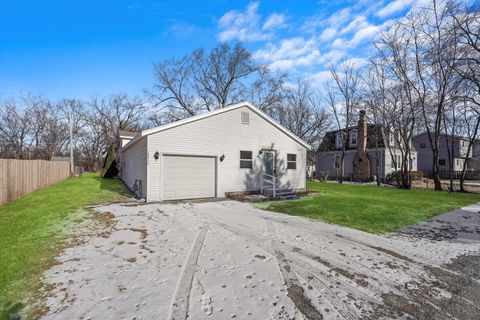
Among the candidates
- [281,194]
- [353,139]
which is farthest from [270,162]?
[353,139]

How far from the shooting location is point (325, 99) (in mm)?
27281

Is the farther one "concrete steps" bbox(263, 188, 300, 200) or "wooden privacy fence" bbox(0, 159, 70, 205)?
"concrete steps" bbox(263, 188, 300, 200)

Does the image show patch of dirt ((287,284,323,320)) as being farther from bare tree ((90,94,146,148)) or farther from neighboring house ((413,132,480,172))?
bare tree ((90,94,146,148))

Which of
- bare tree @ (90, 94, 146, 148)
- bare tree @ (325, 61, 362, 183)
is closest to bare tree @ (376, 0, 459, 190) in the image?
bare tree @ (325, 61, 362, 183)

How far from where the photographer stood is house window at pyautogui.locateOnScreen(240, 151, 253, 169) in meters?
13.0

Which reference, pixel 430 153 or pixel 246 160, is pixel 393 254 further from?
pixel 430 153

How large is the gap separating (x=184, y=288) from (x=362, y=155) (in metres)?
25.9

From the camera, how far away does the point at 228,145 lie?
1247cm

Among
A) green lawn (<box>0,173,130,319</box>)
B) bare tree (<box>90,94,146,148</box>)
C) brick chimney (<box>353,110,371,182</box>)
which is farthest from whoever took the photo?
bare tree (<box>90,94,146,148</box>)

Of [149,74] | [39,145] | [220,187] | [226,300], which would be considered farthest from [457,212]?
[39,145]

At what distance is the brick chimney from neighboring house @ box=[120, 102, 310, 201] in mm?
13408

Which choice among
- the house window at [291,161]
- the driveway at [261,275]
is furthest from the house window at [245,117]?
the driveway at [261,275]

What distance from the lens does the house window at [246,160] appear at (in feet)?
42.6

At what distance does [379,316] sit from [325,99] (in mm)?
26914
